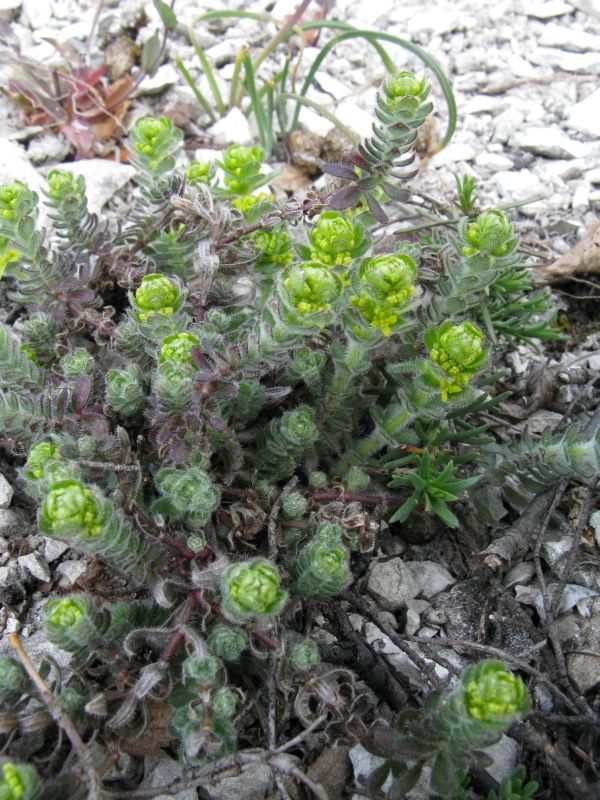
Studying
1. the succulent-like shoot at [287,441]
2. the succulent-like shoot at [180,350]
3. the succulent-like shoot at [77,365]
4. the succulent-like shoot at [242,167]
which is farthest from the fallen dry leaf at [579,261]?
the succulent-like shoot at [77,365]

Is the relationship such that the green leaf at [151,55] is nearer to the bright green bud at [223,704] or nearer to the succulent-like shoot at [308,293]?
the succulent-like shoot at [308,293]

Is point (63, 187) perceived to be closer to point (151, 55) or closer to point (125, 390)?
point (125, 390)

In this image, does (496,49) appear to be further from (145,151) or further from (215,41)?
(145,151)

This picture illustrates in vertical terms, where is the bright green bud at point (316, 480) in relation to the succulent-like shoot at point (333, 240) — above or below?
below

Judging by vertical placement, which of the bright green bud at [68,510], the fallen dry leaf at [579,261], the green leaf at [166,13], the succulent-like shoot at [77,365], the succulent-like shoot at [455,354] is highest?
the green leaf at [166,13]

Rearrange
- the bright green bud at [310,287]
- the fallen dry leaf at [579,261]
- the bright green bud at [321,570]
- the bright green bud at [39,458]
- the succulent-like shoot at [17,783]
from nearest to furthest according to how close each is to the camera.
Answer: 1. the succulent-like shoot at [17,783]
2. the bright green bud at [310,287]
3. the bright green bud at [321,570]
4. the bright green bud at [39,458]
5. the fallen dry leaf at [579,261]

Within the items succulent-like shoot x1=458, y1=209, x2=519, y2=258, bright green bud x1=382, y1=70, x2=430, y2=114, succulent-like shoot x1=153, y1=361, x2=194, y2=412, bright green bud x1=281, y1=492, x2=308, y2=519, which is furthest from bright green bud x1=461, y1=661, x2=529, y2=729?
bright green bud x1=382, y1=70, x2=430, y2=114

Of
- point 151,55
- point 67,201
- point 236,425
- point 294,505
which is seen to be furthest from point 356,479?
point 151,55
